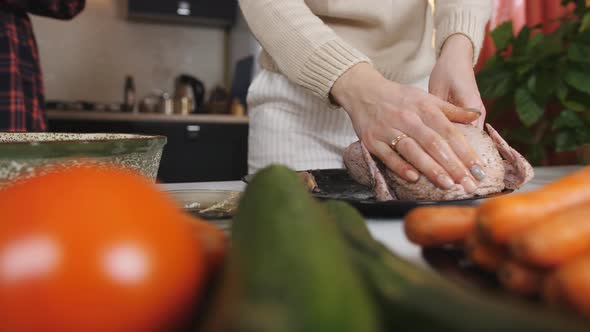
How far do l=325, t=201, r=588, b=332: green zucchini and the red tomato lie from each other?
3.3 inches

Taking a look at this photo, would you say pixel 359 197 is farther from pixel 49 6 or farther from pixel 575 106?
pixel 575 106

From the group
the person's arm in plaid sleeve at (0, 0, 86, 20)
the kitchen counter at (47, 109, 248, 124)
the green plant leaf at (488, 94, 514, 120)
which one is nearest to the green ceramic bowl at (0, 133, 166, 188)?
the person's arm in plaid sleeve at (0, 0, 86, 20)

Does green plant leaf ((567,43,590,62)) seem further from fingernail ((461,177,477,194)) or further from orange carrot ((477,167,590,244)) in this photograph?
orange carrot ((477,167,590,244))

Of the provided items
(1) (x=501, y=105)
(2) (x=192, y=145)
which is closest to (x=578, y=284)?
(1) (x=501, y=105)

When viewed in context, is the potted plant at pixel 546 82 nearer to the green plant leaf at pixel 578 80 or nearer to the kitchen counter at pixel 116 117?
the green plant leaf at pixel 578 80

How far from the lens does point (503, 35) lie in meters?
2.67

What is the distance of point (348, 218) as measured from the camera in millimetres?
360

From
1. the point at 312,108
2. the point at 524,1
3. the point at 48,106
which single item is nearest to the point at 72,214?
the point at 312,108

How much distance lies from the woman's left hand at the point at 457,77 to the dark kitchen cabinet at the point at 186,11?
305 cm

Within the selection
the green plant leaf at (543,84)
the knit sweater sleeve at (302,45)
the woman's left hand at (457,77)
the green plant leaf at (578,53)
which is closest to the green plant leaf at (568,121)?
the green plant leaf at (543,84)

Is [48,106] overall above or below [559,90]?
below

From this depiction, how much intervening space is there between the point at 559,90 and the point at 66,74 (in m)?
3.49

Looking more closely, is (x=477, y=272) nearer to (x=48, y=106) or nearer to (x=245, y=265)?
(x=245, y=265)

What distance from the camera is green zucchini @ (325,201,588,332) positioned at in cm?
18
